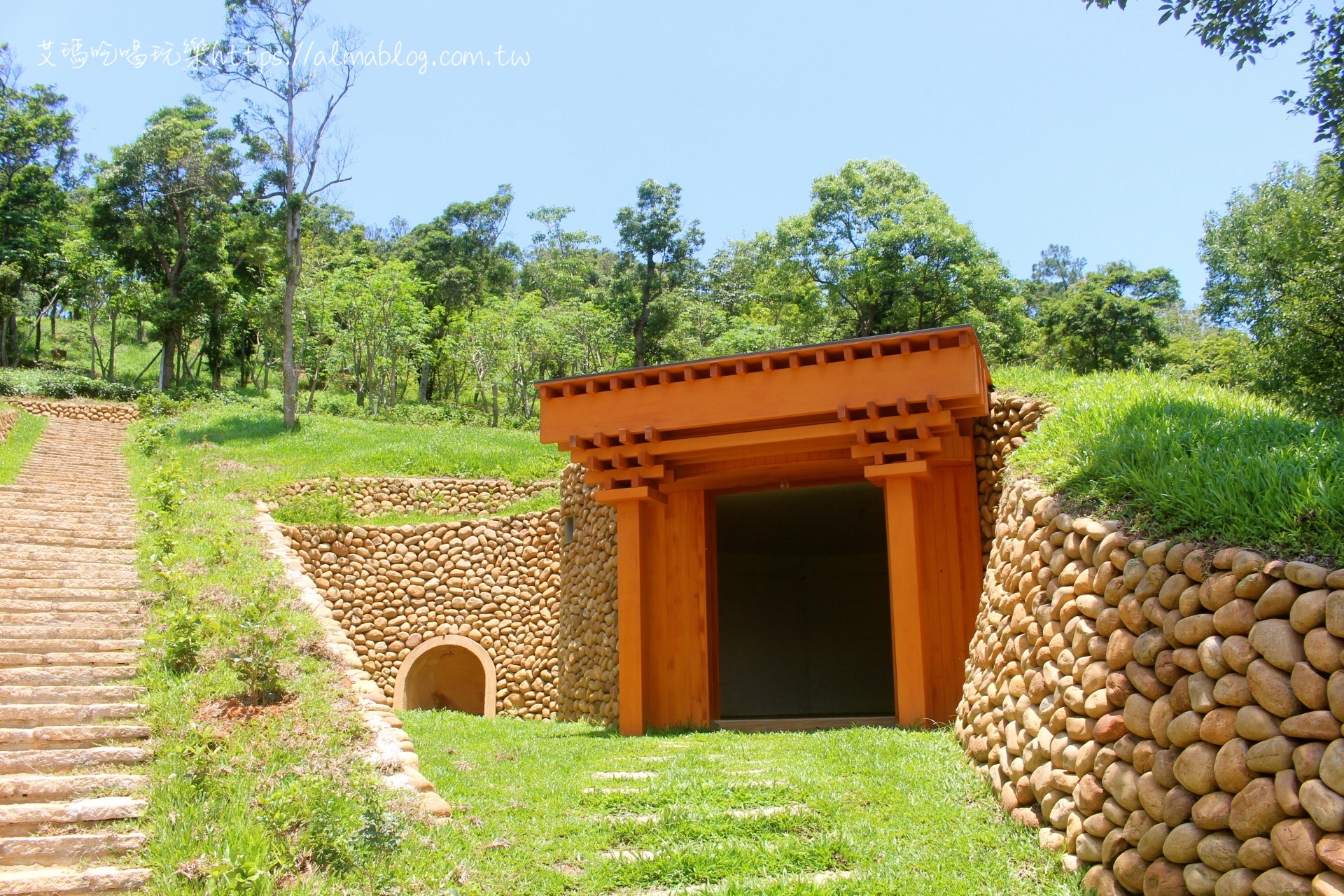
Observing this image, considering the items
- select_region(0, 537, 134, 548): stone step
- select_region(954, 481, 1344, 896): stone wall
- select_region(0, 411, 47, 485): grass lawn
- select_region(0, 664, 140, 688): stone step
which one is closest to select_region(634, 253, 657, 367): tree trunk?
select_region(0, 411, 47, 485): grass lawn

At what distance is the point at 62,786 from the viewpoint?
4938 millimetres

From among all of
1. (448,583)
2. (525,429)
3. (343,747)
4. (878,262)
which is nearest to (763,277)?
(878,262)

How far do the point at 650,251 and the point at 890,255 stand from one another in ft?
25.2

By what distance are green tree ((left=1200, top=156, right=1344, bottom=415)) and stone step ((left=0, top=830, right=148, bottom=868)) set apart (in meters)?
9.93

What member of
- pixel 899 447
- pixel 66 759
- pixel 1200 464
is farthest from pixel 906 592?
pixel 66 759

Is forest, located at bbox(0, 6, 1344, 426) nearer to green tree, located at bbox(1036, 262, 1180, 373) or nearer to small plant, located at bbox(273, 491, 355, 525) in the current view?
green tree, located at bbox(1036, 262, 1180, 373)

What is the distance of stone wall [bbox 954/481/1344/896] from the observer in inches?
139

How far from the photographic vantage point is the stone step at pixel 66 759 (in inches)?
204

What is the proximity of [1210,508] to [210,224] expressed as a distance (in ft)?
97.3

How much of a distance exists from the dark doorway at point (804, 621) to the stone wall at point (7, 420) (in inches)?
575

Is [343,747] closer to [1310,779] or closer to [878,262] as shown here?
[1310,779]

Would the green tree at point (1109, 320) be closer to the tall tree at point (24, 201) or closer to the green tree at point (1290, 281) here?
the green tree at point (1290, 281)

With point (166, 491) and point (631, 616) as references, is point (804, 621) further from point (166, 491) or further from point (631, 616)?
point (166, 491)

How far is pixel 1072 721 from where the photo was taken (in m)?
5.06
